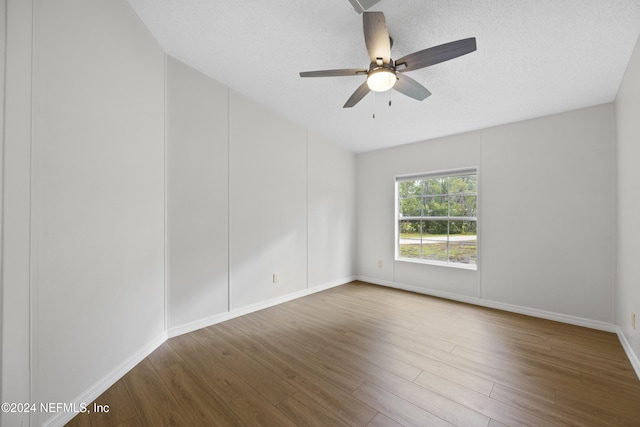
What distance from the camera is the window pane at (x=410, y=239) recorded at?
13.9 ft

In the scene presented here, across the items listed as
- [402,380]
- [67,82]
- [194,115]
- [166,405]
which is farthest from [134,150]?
[402,380]

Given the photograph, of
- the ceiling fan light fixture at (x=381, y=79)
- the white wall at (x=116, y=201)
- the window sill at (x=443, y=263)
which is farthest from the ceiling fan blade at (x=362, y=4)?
the window sill at (x=443, y=263)

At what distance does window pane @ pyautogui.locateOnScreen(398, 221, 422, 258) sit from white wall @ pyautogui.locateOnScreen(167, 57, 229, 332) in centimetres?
293

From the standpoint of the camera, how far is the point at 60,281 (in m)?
1.47

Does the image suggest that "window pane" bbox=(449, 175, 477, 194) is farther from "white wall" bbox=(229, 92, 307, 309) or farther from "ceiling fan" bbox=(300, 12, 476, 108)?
"white wall" bbox=(229, 92, 307, 309)

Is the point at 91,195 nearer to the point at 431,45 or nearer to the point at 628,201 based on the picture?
the point at 431,45

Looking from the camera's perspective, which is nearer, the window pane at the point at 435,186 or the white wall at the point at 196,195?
the white wall at the point at 196,195

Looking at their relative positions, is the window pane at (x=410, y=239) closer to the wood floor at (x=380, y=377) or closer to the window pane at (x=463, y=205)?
the window pane at (x=463, y=205)

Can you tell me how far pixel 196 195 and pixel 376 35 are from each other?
2.20 meters

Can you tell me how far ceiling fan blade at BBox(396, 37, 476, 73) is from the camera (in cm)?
155

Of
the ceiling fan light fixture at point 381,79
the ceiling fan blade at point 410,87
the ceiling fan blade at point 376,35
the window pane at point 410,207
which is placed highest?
the ceiling fan blade at point 376,35

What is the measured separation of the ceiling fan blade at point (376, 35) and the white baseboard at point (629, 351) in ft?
9.79

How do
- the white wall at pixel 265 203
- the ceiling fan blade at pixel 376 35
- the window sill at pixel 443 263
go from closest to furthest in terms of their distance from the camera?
the ceiling fan blade at pixel 376 35 → the white wall at pixel 265 203 → the window sill at pixel 443 263

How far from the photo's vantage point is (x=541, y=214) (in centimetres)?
308
